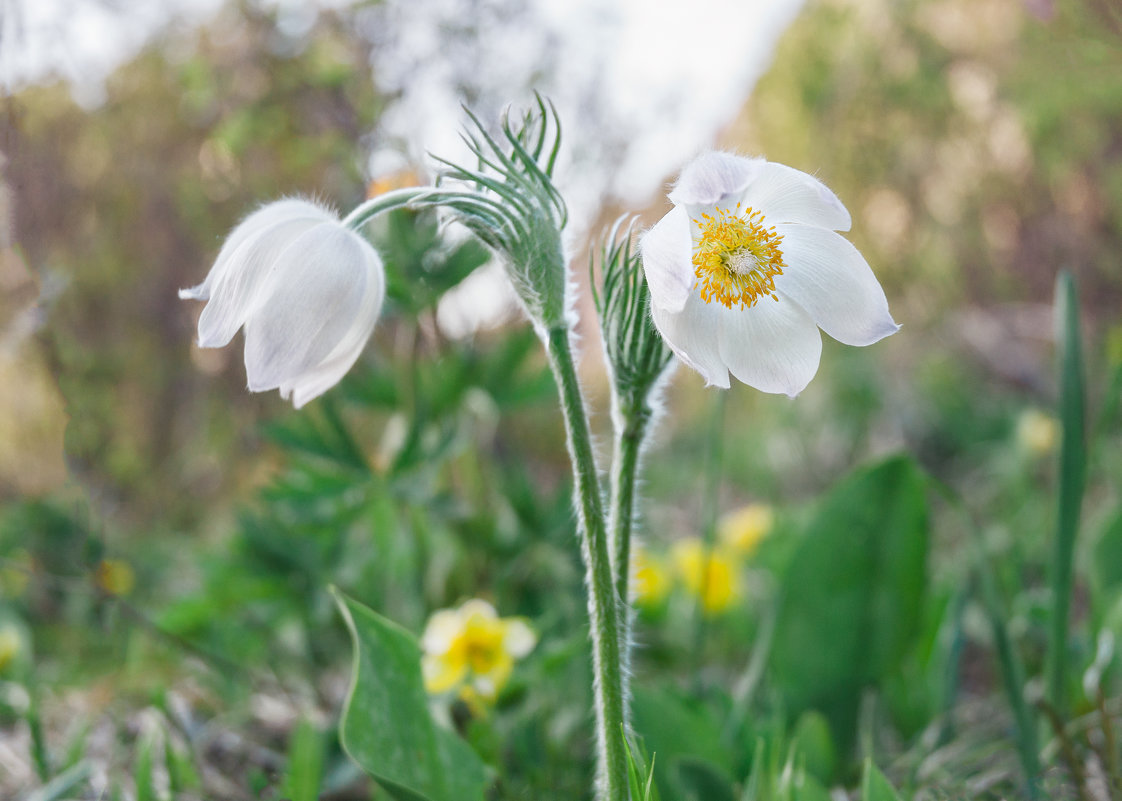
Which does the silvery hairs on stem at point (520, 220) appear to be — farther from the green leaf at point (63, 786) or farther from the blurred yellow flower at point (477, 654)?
the green leaf at point (63, 786)

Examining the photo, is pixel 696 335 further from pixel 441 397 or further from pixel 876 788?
pixel 441 397

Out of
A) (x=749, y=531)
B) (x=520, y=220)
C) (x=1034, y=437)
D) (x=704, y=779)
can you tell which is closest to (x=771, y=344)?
(x=520, y=220)

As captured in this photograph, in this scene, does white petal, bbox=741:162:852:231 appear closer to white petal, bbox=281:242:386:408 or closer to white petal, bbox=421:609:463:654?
white petal, bbox=281:242:386:408

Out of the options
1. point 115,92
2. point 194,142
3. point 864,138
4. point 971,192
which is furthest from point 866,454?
point 115,92

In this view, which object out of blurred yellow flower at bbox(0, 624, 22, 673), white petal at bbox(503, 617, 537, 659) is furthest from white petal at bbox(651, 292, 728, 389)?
blurred yellow flower at bbox(0, 624, 22, 673)

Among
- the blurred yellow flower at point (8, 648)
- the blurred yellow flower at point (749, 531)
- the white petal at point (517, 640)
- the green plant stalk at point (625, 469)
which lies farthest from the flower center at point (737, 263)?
the blurred yellow flower at point (8, 648)

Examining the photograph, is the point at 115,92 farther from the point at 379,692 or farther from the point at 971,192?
the point at 971,192
